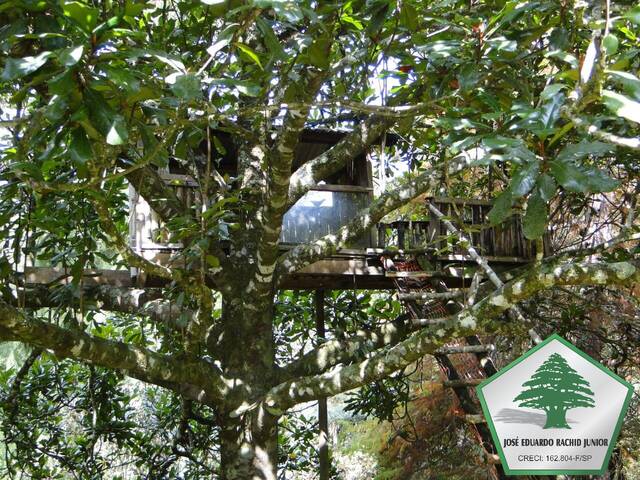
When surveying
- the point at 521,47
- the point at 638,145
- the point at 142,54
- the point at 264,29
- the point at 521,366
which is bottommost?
the point at 521,366

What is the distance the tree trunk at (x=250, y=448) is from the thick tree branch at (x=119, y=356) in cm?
Answer: 24

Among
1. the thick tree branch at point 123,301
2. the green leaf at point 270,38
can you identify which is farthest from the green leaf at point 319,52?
the thick tree branch at point 123,301

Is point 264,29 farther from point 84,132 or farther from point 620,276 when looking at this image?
point 620,276

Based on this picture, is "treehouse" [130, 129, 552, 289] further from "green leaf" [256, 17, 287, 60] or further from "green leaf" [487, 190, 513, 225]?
"green leaf" [487, 190, 513, 225]

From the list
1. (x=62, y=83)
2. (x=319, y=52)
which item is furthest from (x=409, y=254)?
(x=62, y=83)

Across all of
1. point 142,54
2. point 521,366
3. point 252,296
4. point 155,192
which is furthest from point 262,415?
point 142,54

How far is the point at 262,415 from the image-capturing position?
4.33 m

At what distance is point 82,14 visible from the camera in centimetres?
203

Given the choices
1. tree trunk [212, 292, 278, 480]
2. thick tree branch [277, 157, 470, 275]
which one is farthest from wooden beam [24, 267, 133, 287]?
thick tree branch [277, 157, 470, 275]

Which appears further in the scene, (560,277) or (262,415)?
(262,415)

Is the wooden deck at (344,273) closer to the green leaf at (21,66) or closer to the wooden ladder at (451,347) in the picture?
the wooden ladder at (451,347)

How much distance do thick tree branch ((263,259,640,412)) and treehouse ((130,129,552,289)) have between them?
1420 millimetres

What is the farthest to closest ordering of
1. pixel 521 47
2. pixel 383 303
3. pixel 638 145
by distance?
pixel 383 303, pixel 521 47, pixel 638 145

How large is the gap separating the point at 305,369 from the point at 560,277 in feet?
7.56
